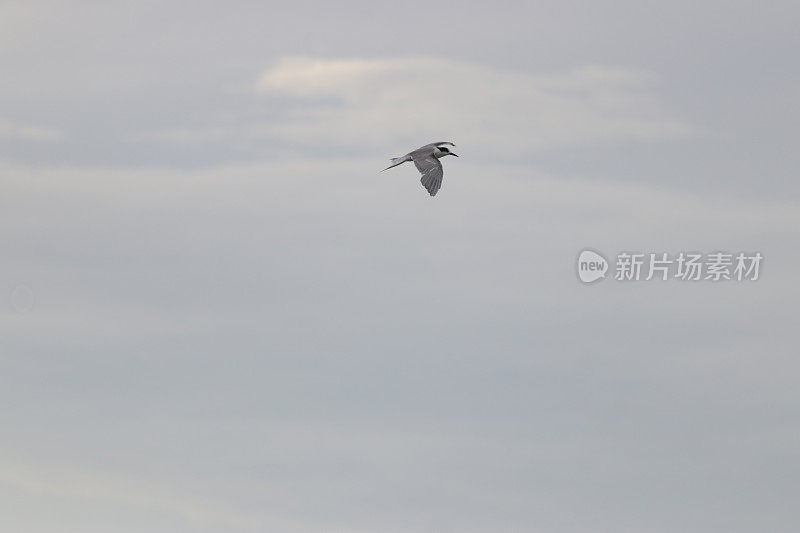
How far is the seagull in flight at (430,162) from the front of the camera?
287ft

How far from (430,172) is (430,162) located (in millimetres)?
2061

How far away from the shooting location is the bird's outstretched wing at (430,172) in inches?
3423

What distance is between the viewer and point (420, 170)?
90.1m

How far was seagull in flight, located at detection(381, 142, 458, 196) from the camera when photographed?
8750 cm

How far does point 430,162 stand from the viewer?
91.4 metres

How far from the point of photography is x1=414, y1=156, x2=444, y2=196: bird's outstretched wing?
8694 centimetres

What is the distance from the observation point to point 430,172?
3524 inches
